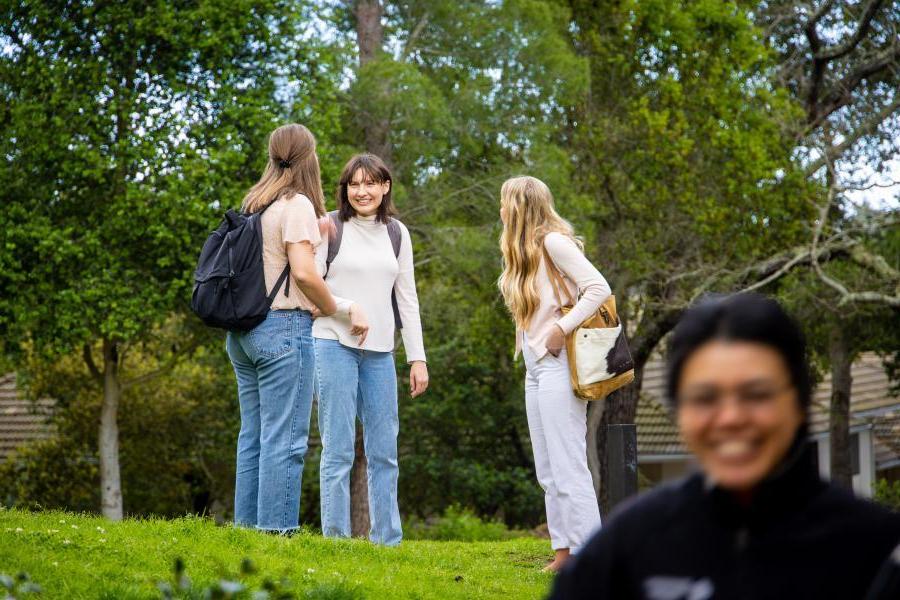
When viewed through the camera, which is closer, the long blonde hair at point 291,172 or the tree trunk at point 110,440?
the long blonde hair at point 291,172

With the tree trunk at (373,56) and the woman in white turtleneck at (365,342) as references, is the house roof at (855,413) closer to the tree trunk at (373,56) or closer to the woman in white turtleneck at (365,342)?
the tree trunk at (373,56)

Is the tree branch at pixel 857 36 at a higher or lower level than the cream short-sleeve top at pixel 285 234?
higher

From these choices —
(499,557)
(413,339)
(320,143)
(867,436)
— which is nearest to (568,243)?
(413,339)

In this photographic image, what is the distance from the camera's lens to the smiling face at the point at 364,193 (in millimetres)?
6812

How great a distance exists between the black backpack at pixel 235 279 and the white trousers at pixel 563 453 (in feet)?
4.80

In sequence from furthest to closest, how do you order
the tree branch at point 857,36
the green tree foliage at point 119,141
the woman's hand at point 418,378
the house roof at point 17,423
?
1. the house roof at point 17,423
2. the tree branch at point 857,36
3. the green tree foliage at point 119,141
4. the woman's hand at point 418,378

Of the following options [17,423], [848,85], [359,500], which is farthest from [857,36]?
[17,423]

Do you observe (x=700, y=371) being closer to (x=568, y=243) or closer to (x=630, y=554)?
(x=630, y=554)

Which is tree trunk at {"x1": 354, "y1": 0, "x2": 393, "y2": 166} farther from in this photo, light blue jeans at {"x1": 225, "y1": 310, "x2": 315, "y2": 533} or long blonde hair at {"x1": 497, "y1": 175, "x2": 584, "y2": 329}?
long blonde hair at {"x1": 497, "y1": 175, "x2": 584, "y2": 329}

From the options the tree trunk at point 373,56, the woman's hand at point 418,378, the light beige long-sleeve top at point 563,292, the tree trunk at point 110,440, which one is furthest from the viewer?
the tree trunk at point 110,440

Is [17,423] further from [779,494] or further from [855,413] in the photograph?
[779,494]

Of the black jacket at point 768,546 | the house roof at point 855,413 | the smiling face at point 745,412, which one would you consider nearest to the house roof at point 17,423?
the house roof at point 855,413

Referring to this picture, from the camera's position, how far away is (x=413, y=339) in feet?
23.0

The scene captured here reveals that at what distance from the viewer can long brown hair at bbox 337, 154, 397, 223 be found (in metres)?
6.83
